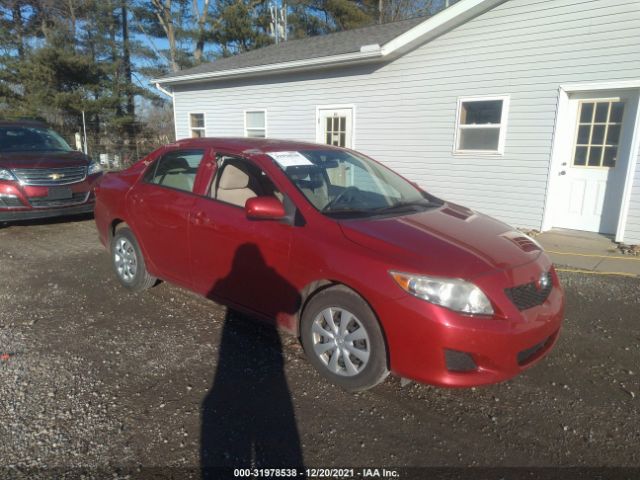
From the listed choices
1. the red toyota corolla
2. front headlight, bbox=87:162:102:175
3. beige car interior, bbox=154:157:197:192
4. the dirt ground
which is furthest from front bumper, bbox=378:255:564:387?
front headlight, bbox=87:162:102:175

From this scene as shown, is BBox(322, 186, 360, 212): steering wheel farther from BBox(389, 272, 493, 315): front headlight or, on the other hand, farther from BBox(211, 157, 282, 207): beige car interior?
BBox(389, 272, 493, 315): front headlight

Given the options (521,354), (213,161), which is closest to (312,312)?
(521,354)

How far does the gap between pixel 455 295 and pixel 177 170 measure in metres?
2.83

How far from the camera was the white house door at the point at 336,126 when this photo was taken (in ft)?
32.2

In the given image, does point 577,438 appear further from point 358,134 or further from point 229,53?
point 229,53

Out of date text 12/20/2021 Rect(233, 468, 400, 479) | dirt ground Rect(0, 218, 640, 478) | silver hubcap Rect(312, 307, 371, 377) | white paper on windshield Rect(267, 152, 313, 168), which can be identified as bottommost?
date text 12/20/2021 Rect(233, 468, 400, 479)

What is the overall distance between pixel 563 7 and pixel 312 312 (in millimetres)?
6774

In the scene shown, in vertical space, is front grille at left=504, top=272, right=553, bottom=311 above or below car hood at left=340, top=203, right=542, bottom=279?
below

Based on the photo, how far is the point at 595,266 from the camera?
18.5 ft

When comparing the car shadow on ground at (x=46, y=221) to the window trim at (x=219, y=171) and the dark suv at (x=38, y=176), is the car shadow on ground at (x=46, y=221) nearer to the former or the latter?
the dark suv at (x=38, y=176)

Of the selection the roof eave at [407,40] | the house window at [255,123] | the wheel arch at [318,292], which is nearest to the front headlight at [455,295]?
the wheel arch at [318,292]

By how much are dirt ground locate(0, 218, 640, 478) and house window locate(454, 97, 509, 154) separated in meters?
4.42

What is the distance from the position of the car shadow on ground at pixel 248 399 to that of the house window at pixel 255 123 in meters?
8.51

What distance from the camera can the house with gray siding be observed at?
6.64 metres
